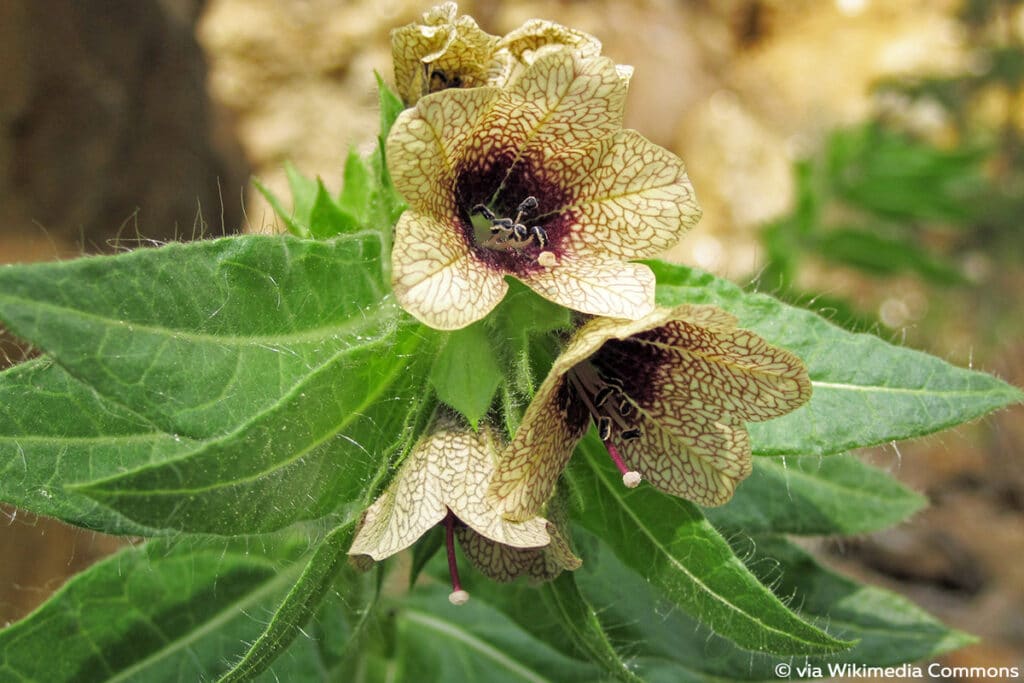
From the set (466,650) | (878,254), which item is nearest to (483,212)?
(466,650)

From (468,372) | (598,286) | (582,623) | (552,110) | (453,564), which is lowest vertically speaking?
(582,623)

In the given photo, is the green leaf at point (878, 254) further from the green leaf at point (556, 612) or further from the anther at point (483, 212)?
the anther at point (483, 212)

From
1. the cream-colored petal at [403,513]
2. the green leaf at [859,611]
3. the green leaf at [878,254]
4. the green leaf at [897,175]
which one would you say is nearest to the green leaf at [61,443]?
the cream-colored petal at [403,513]

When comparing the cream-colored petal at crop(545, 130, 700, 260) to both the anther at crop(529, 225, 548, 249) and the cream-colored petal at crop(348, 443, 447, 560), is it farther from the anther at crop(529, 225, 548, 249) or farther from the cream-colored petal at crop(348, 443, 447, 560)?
the cream-colored petal at crop(348, 443, 447, 560)

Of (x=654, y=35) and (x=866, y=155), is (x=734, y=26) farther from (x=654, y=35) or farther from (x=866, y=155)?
(x=866, y=155)

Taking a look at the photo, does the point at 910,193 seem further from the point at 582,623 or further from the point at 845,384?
the point at 582,623

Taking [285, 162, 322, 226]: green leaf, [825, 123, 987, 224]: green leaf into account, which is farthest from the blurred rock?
[825, 123, 987, 224]: green leaf

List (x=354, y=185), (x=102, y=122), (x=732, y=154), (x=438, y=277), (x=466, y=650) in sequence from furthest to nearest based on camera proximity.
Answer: (x=732, y=154), (x=102, y=122), (x=466, y=650), (x=354, y=185), (x=438, y=277)
